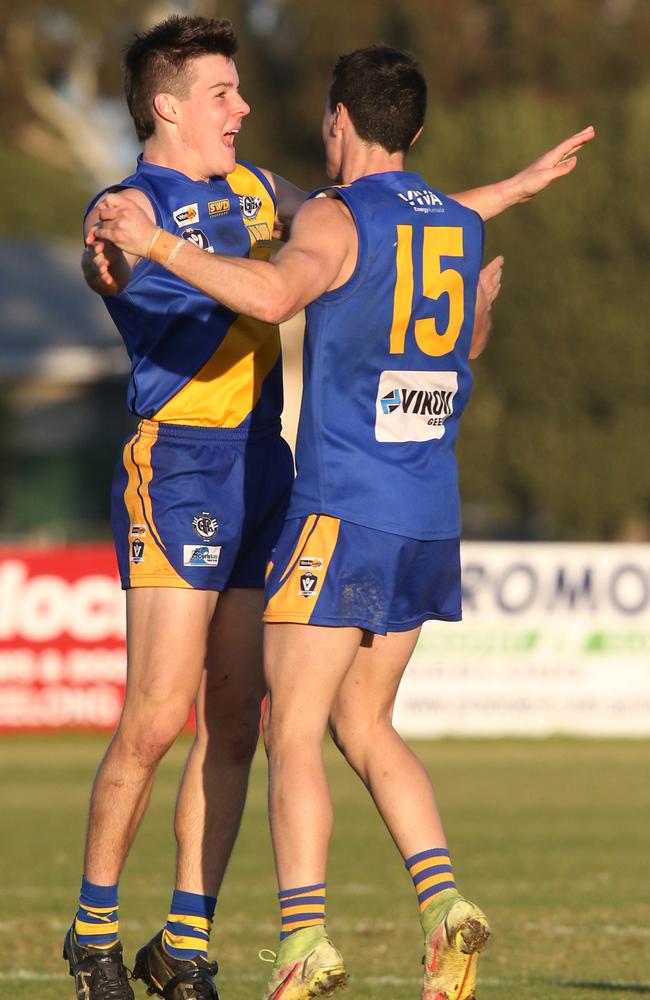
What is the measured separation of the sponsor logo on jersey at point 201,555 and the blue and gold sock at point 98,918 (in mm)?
995

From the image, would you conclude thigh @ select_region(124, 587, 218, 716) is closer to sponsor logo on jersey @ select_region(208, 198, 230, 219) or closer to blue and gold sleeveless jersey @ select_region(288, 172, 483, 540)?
blue and gold sleeveless jersey @ select_region(288, 172, 483, 540)

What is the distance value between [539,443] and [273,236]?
93.7 feet

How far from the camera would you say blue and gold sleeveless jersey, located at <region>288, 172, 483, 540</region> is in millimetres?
5191

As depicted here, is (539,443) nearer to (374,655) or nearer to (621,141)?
(621,141)

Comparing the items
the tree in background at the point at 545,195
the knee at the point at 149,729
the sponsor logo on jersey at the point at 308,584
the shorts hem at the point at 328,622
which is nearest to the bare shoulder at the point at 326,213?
the sponsor logo on jersey at the point at 308,584

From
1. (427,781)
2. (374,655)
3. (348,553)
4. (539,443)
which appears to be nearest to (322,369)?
(348,553)

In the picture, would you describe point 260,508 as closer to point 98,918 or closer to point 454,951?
point 98,918

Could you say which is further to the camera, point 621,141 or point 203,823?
point 621,141

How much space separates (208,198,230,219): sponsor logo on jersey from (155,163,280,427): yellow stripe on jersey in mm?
88

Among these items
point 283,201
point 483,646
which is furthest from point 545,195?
point 283,201

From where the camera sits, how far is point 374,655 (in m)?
5.46

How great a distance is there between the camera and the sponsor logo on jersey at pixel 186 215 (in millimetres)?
5648

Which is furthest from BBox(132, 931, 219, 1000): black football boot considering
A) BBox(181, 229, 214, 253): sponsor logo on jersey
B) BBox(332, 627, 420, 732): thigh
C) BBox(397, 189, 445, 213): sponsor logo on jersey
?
BBox(397, 189, 445, 213): sponsor logo on jersey

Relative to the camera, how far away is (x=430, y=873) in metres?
5.31
